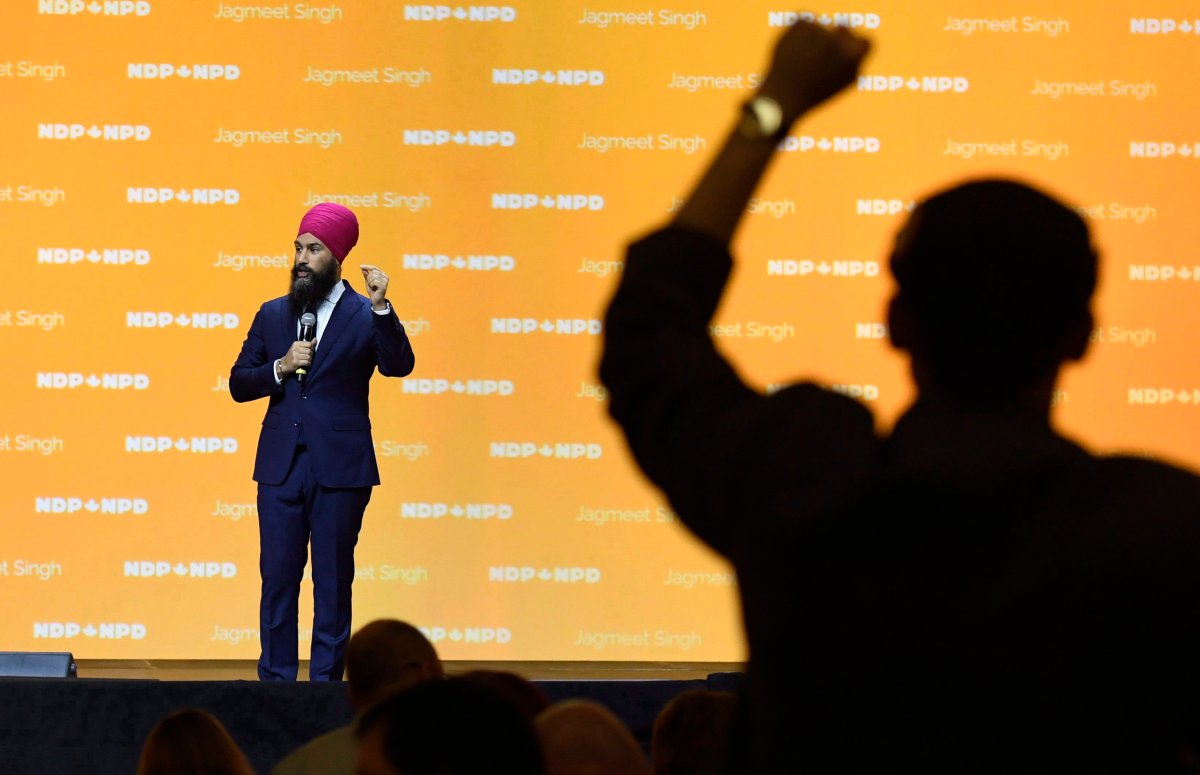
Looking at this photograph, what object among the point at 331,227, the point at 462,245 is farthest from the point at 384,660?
the point at 462,245

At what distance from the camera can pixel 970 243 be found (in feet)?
2.42

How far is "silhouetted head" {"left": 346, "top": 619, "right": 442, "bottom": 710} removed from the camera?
6.63 feet

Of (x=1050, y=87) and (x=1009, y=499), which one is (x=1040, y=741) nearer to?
(x=1009, y=499)

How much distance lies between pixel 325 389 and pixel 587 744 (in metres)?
2.94

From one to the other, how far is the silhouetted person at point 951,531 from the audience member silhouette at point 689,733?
1.10 m

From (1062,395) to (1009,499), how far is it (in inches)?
208

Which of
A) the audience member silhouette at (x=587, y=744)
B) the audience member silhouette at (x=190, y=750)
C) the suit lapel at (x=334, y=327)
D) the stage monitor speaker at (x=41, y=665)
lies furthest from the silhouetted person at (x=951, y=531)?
the suit lapel at (x=334, y=327)

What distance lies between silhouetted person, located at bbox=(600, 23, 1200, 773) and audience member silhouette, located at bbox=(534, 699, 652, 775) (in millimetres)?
721

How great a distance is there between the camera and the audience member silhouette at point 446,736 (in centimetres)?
94

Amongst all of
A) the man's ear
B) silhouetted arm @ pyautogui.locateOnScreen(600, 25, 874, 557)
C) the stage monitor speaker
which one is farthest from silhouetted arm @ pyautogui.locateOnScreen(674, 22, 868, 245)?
the stage monitor speaker

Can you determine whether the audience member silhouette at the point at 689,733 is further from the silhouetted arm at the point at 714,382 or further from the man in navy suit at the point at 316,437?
the man in navy suit at the point at 316,437

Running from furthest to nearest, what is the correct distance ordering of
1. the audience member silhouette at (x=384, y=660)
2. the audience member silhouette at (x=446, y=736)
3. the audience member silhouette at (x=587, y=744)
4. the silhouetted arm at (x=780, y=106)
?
the audience member silhouette at (x=384, y=660), the audience member silhouette at (x=587, y=744), the audience member silhouette at (x=446, y=736), the silhouetted arm at (x=780, y=106)

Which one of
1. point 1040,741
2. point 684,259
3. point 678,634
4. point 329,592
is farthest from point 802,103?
point 678,634

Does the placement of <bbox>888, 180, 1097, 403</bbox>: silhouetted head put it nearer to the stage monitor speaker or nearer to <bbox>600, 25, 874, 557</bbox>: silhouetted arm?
<bbox>600, 25, 874, 557</bbox>: silhouetted arm
